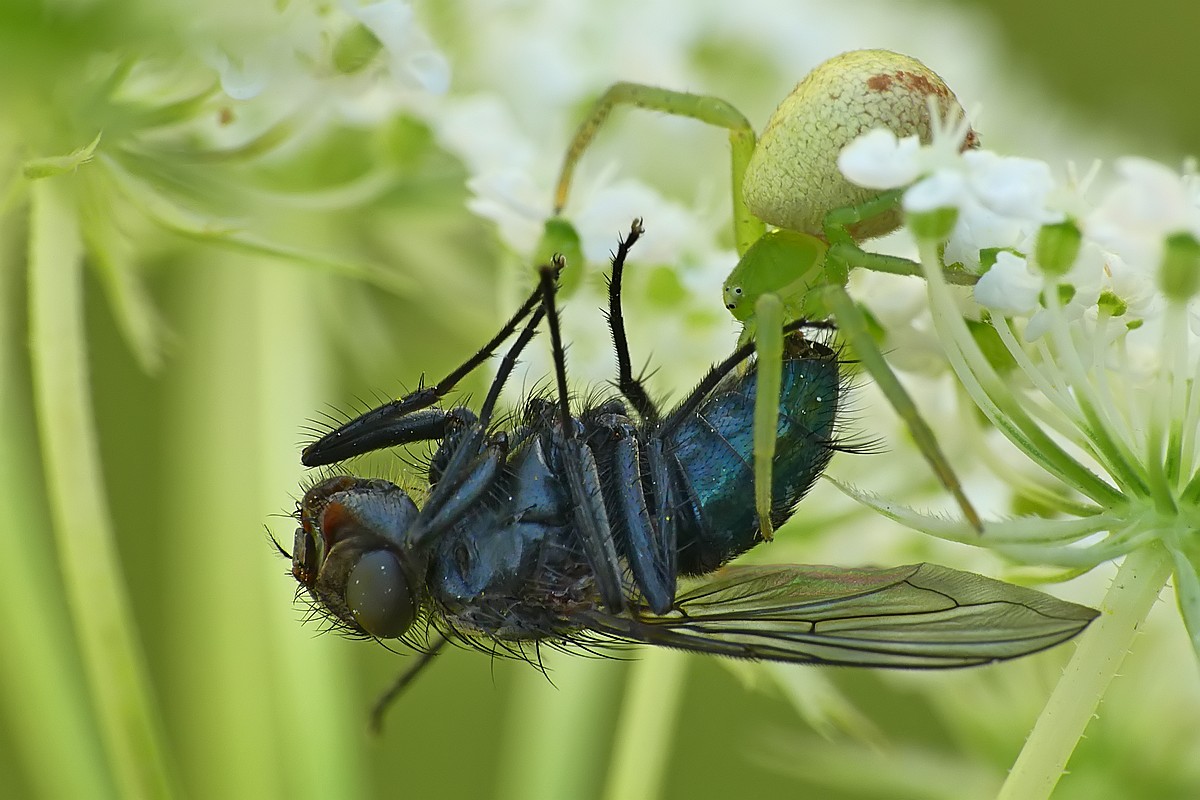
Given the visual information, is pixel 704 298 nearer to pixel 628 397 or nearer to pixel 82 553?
pixel 628 397

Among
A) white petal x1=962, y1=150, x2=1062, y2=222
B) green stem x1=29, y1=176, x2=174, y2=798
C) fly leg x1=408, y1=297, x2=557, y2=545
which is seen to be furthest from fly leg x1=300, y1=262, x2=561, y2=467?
white petal x1=962, y1=150, x2=1062, y2=222

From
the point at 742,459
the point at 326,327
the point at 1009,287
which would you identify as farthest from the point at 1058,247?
the point at 326,327

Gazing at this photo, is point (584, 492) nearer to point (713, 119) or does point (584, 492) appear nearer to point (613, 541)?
point (613, 541)

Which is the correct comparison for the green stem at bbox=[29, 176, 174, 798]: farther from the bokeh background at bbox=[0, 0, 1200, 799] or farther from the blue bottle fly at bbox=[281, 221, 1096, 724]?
the blue bottle fly at bbox=[281, 221, 1096, 724]

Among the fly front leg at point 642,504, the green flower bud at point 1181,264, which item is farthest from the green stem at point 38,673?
the green flower bud at point 1181,264

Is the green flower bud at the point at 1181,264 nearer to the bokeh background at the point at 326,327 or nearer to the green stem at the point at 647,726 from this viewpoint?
the bokeh background at the point at 326,327

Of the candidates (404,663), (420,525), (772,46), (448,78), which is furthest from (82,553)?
(404,663)
